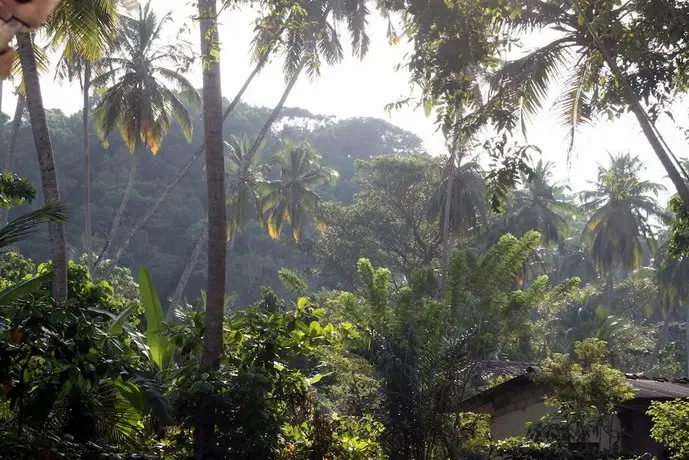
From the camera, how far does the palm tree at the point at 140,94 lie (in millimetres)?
25266

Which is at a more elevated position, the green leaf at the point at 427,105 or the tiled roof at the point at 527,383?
the green leaf at the point at 427,105

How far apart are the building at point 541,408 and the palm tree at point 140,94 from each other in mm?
13498

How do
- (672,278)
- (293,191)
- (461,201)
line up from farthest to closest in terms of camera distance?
(293,191) → (672,278) → (461,201)

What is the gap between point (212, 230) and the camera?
431 inches

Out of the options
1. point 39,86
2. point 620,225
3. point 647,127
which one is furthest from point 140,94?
point 620,225

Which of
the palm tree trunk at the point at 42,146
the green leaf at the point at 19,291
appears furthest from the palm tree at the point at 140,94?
the green leaf at the point at 19,291

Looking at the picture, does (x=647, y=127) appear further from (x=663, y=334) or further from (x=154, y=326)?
(x=663, y=334)

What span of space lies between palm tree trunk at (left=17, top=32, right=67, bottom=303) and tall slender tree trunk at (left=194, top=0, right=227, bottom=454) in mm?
3185

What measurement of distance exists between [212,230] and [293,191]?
29.3 metres

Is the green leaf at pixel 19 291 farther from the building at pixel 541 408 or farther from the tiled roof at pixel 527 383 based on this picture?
the building at pixel 541 408

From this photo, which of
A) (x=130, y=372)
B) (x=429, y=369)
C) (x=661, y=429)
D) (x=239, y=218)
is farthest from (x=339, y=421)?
(x=239, y=218)

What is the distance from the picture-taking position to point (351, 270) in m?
37.8

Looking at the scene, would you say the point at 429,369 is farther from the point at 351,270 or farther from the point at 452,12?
the point at 351,270

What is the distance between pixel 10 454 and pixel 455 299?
34.8ft
